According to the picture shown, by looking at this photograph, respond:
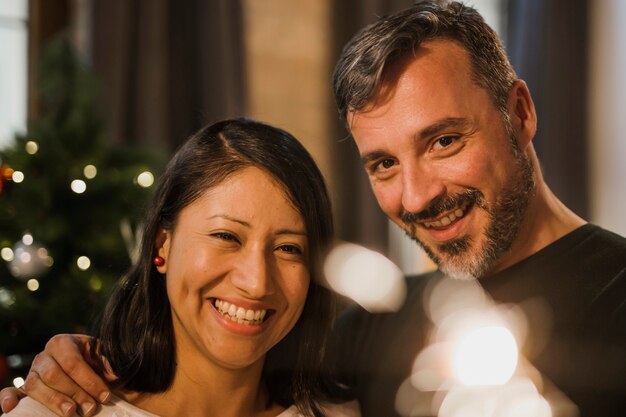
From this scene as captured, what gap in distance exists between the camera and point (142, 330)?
130 cm

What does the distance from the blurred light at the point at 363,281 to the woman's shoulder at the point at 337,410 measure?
21 cm

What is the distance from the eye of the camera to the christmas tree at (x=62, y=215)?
178 cm

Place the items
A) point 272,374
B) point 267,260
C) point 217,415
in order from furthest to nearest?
point 272,374, point 217,415, point 267,260

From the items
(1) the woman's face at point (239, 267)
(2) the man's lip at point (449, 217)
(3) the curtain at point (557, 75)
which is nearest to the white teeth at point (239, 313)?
(1) the woman's face at point (239, 267)

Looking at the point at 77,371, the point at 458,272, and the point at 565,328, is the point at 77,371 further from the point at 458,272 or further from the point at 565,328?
the point at 565,328

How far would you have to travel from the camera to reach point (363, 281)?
163 centimetres

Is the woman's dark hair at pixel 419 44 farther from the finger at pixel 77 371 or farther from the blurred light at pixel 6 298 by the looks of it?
the blurred light at pixel 6 298

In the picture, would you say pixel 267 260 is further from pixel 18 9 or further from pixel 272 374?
pixel 18 9

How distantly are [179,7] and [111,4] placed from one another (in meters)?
0.22

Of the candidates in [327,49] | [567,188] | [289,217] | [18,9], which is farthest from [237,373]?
[18,9]

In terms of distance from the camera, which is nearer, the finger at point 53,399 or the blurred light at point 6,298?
the finger at point 53,399

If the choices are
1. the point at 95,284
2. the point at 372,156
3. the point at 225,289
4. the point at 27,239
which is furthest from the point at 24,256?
the point at 372,156

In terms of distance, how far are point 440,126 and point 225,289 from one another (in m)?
0.42

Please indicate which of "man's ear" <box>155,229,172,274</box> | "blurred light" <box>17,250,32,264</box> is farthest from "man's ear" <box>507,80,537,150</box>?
"blurred light" <box>17,250,32,264</box>
